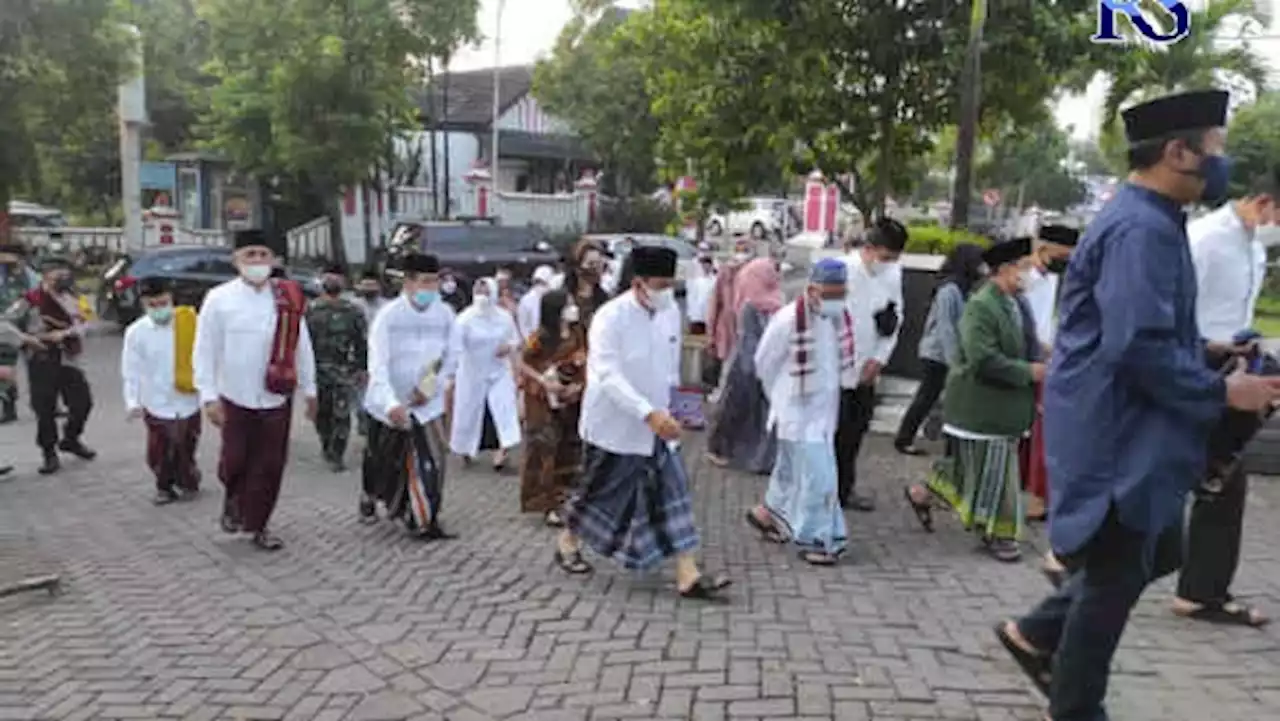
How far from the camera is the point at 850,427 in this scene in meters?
7.27

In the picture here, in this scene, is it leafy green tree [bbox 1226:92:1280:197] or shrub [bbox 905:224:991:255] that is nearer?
shrub [bbox 905:224:991:255]

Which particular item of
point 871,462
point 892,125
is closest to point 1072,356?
point 871,462

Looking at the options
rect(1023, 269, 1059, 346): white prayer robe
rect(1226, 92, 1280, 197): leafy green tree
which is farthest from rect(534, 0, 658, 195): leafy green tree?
rect(1023, 269, 1059, 346): white prayer robe

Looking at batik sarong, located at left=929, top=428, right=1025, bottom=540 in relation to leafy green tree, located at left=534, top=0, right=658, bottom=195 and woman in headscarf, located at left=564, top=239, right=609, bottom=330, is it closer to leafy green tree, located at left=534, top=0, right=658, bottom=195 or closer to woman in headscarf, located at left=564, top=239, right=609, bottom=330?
woman in headscarf, located at left=564, top=239, right=609, bottom=330

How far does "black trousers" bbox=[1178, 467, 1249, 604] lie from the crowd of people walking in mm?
12

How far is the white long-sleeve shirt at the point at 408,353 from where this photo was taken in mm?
6812

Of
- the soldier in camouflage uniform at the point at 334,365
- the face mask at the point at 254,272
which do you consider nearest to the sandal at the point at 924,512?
the face mask at the point at 254,272

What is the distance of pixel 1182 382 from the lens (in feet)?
11.0

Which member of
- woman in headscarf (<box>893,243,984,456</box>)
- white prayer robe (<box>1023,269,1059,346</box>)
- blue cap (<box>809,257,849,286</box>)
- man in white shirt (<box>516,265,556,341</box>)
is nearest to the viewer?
blue cap (<box>809,257,849,286</box>)

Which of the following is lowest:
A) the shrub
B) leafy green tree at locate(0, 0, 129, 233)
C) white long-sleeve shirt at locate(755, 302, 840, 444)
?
white long-sleeve shirt at locate(755, 302, 840, 444)

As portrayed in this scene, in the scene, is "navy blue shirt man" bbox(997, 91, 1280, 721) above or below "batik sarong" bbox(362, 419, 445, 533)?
above

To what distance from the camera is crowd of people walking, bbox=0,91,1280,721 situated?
11.4ft

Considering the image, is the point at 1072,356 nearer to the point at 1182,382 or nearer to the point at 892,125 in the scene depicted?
the point at 1182,382

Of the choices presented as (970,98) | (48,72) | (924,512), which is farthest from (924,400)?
(48,72)
